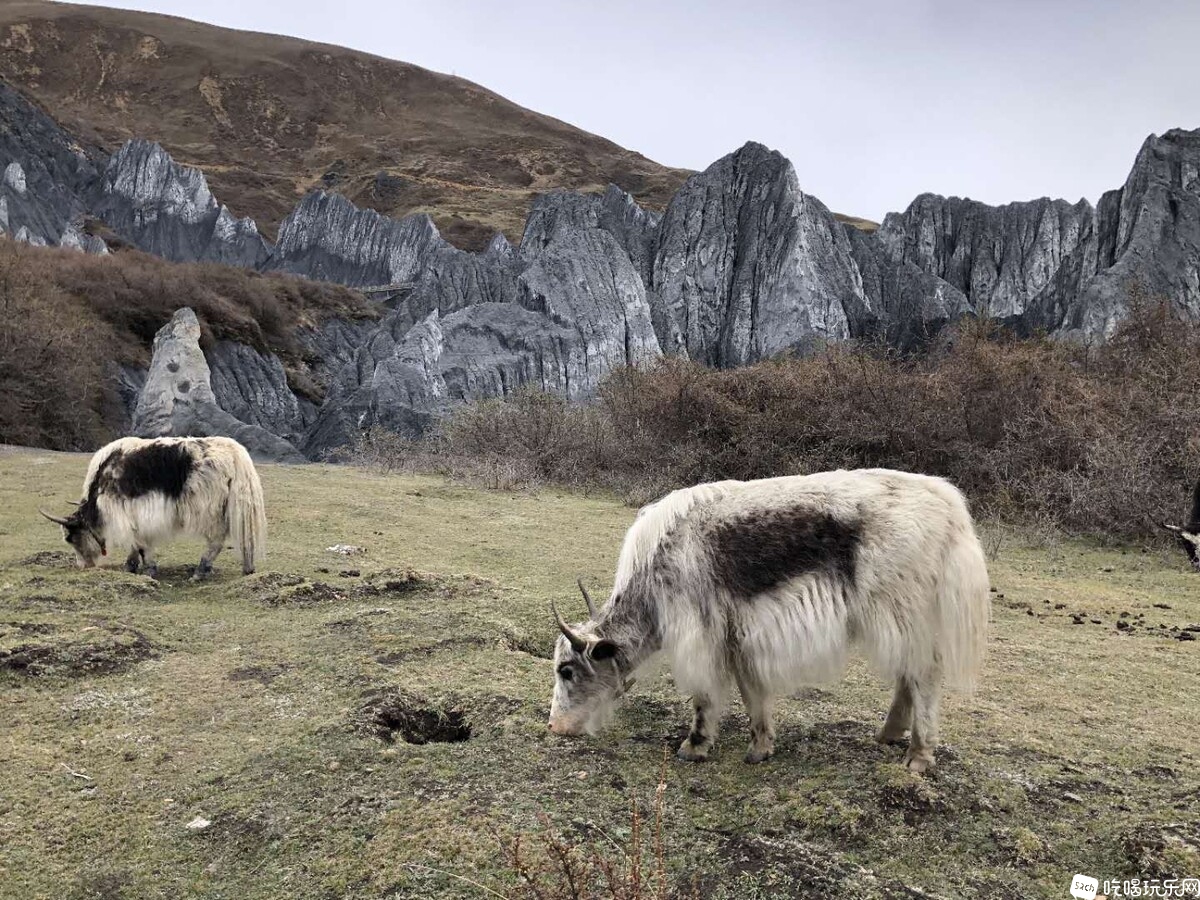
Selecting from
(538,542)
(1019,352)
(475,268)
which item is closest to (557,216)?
(475,268)

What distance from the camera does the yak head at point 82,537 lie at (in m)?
7.90

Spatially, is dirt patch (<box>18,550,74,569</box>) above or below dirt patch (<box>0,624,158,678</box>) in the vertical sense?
below

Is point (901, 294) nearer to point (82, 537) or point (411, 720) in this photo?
point (82, 537)

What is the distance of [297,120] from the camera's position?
Result: 370 feet

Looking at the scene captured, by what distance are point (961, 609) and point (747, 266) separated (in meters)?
49.4

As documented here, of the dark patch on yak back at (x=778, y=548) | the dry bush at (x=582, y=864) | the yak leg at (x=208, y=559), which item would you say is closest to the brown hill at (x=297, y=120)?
the yak leg at (x=208, y=559)

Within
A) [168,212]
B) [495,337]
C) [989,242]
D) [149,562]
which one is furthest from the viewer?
[168,212]

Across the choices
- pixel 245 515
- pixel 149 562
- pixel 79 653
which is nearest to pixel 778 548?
pixel 79 653

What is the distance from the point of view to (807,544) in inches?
148

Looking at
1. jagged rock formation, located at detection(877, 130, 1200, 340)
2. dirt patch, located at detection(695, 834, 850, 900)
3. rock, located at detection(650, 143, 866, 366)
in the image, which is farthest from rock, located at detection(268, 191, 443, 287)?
dirt patch, located at detection(695, 834, 850, 900)

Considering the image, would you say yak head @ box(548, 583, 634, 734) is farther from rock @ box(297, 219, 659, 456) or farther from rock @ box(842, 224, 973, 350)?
rock @ box(842, 224, 973, 350)

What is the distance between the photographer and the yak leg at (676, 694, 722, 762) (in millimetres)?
3912

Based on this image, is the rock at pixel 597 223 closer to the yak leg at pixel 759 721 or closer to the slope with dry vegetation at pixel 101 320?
the slope with dry vegetation at pixel 101 320

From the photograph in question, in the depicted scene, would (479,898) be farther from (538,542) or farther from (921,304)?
(921,304)
